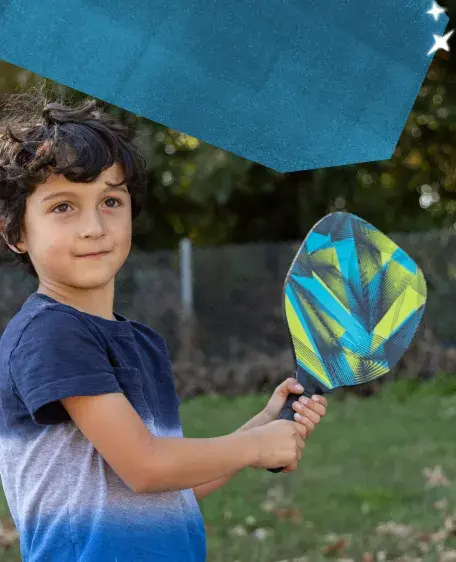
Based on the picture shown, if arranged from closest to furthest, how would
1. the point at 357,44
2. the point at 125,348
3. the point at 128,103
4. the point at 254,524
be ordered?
the point at 125,348, the point at 128,103, the point at 357,44, the point at 254,524

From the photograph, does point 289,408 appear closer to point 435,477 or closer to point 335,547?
point 335,547

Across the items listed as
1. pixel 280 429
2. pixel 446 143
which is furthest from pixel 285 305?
pixel 446 143

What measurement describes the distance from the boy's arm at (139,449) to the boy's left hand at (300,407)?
33 cm

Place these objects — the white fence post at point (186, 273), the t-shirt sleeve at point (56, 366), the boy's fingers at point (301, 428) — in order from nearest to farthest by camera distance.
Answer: the t-shirt sleeve at point (56, 366)
the boy's fingers at point (301, 428)
the white fence post at point (186, 273)

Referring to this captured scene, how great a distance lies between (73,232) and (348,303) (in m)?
0.76

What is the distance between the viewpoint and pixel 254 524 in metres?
4.51

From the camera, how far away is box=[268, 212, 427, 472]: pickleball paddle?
2.26m

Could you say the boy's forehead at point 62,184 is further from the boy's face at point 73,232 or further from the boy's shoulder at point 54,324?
the boy's shoulder at point 54,324

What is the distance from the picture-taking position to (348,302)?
231 cm

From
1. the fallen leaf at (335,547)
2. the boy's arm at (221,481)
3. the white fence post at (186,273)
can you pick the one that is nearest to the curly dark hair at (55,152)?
the boy's arm at (221,481)

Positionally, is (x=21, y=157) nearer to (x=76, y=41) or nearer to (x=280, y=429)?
(x=76, y=41)

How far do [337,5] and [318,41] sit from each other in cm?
11

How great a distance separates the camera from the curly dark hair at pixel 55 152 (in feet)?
6.05

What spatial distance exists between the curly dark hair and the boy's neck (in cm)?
16
